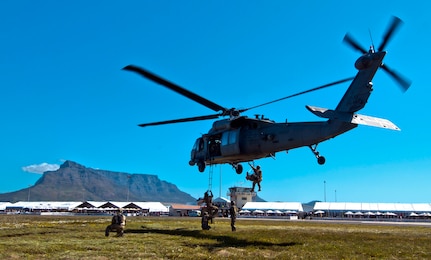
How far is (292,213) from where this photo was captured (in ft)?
342

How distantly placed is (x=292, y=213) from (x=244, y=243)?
8690 centimetres

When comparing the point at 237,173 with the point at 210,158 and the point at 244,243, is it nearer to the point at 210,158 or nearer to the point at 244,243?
the point at 210,158

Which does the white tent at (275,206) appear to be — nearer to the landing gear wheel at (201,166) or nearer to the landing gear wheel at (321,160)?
the landing gear wheel at (201,166)

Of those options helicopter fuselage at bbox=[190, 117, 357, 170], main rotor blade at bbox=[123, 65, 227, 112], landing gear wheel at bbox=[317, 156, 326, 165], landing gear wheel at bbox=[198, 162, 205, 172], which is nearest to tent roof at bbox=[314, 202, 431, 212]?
landing gear wheel at bbox=[198, 162, 205, 172]

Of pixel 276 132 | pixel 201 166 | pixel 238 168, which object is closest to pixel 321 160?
pixel 276 132

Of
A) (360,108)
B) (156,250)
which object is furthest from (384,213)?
(156,250)

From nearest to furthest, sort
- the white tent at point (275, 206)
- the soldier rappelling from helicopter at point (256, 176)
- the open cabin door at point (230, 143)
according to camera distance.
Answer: the open cabin door at point (230, 143), the soldier rappelling from helicopter at point (256, 176), the white tent at point (275, 206)

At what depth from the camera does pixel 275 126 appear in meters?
25.8

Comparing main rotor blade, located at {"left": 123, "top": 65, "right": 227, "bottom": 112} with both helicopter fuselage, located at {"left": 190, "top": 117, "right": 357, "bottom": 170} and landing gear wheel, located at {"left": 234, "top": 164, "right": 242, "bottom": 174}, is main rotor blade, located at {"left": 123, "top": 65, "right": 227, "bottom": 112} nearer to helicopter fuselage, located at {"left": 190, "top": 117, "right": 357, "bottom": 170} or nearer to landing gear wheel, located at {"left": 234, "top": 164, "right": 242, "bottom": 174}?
helicopter fuselage, located at {"left": 190, "top": 117, "right": 357, "bottom": 170}

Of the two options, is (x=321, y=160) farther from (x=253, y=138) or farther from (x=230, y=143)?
(x=230, y=143)

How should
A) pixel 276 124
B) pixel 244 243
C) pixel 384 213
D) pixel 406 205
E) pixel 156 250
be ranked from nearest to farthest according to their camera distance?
pixel 156 250, pixel 244 243, pixel 276 124, pixel 384 213, pixel 406 205

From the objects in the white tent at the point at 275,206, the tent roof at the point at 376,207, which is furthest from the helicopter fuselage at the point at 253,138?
the tent roof at the point at 376,207

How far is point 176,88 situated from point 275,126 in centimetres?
726

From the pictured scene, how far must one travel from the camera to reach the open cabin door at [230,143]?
27859mm
